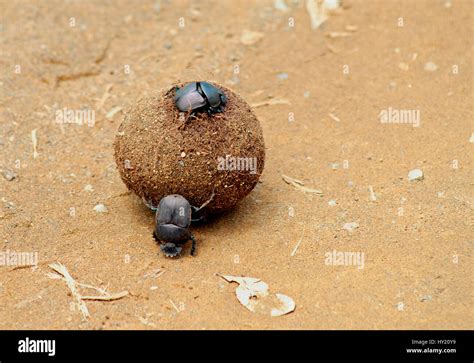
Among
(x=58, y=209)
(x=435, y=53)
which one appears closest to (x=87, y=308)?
(x=58, y=209)

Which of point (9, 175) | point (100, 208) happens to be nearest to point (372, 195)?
point (100, 208)

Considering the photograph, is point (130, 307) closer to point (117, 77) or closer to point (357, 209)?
point (357, 209)

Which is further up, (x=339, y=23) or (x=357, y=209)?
(x=339, y=23)

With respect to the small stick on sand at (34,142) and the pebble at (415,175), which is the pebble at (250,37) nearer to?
the small stick on sand at (34,142)

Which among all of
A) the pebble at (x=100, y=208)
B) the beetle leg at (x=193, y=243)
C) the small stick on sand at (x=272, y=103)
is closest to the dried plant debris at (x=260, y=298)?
the beetle leg at (x=193, y=243)

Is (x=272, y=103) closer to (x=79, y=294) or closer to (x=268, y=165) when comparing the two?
(x=268, y=165)

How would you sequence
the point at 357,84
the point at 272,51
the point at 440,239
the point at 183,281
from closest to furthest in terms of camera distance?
the point at 183,281
the point at 440,239
the point at 357,84
the point at 272,51
